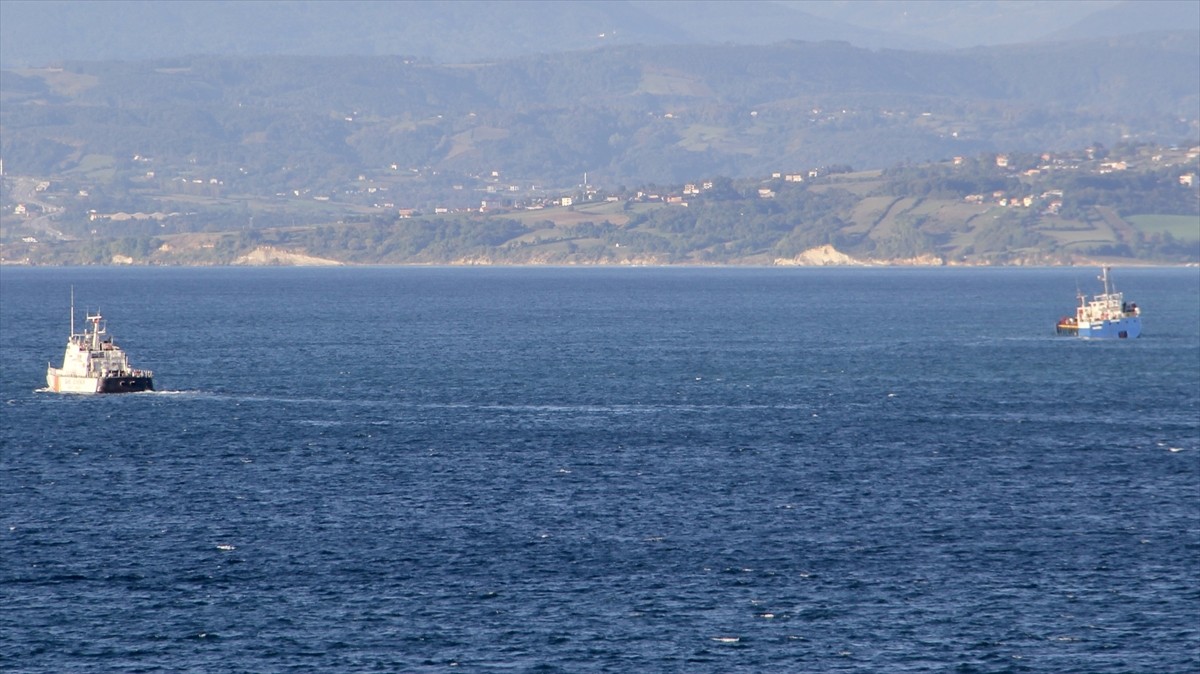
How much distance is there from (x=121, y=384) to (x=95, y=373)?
8.33 feet

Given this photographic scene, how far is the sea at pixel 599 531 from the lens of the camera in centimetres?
6581

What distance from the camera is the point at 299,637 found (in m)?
66.2

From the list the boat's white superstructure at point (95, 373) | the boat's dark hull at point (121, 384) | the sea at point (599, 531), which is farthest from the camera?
the boat's white superstructure at point (95, 373)

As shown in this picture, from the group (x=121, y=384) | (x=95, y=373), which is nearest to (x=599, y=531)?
(x=121, y=384)

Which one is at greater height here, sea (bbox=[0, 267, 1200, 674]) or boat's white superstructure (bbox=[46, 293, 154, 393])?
boat's white superstructure (bbox=[46, 293, 154, 393])

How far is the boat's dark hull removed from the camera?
141625mm

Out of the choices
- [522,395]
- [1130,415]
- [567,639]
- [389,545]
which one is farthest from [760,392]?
[567,639]

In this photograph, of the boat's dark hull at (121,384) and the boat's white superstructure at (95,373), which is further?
the boat's white superstructure at (95,373)

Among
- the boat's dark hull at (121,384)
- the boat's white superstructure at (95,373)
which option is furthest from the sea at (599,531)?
the boat's white superstructure at (95,373)

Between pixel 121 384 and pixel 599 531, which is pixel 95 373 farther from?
pixel 599 531

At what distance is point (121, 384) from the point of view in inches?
5591

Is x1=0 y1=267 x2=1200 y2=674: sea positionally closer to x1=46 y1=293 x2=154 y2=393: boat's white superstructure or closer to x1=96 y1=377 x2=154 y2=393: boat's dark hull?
x1=96 y1=377 x2=154 y2=393: boat's dark hull

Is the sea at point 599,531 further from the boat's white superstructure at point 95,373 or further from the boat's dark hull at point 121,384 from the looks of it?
the boat's white superstructure at point 95,373

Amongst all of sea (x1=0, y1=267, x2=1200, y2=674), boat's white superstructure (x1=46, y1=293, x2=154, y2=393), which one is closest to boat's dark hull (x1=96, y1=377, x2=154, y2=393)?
boat's white superstructure (x1=46, y1=293, x2=154, y2=393)
